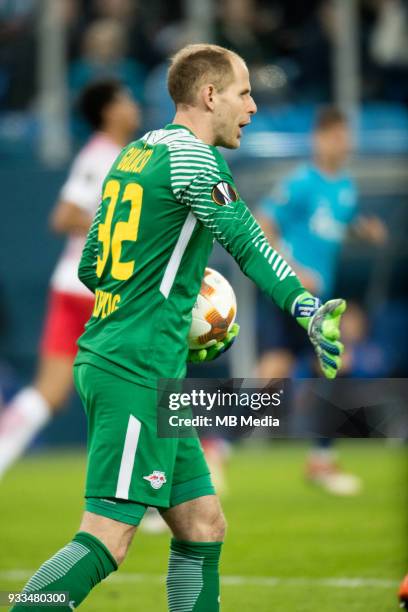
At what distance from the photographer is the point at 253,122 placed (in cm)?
1257

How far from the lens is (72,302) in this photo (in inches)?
303

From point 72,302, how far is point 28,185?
503cm

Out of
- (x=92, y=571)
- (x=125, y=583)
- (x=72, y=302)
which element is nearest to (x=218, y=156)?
(x=92, y=571)

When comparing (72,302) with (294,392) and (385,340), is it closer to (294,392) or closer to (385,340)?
(294,392)

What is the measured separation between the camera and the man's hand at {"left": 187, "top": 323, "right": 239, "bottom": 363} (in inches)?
164

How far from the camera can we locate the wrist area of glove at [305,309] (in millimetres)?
3447

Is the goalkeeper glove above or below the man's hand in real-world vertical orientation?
below

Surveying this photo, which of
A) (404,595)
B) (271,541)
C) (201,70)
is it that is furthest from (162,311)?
(271,541)

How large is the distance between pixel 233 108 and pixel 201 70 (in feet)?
0.50

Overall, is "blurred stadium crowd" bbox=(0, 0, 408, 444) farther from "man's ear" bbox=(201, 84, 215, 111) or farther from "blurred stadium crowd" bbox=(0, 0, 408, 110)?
"man's ear" bbox=(201, 84, 215, 111)

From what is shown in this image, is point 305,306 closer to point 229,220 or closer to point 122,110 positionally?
point 229,220

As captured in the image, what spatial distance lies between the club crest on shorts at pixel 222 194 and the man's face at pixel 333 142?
5446mm

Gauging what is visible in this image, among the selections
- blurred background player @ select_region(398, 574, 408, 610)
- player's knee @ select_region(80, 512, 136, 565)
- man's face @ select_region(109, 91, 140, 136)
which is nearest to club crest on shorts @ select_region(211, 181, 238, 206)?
player's knee @ select_region(80, 512, 136, 565)

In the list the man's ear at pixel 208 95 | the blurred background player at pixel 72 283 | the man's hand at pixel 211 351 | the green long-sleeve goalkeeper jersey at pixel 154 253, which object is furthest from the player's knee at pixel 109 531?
the blurred background player at pixel 72 283
